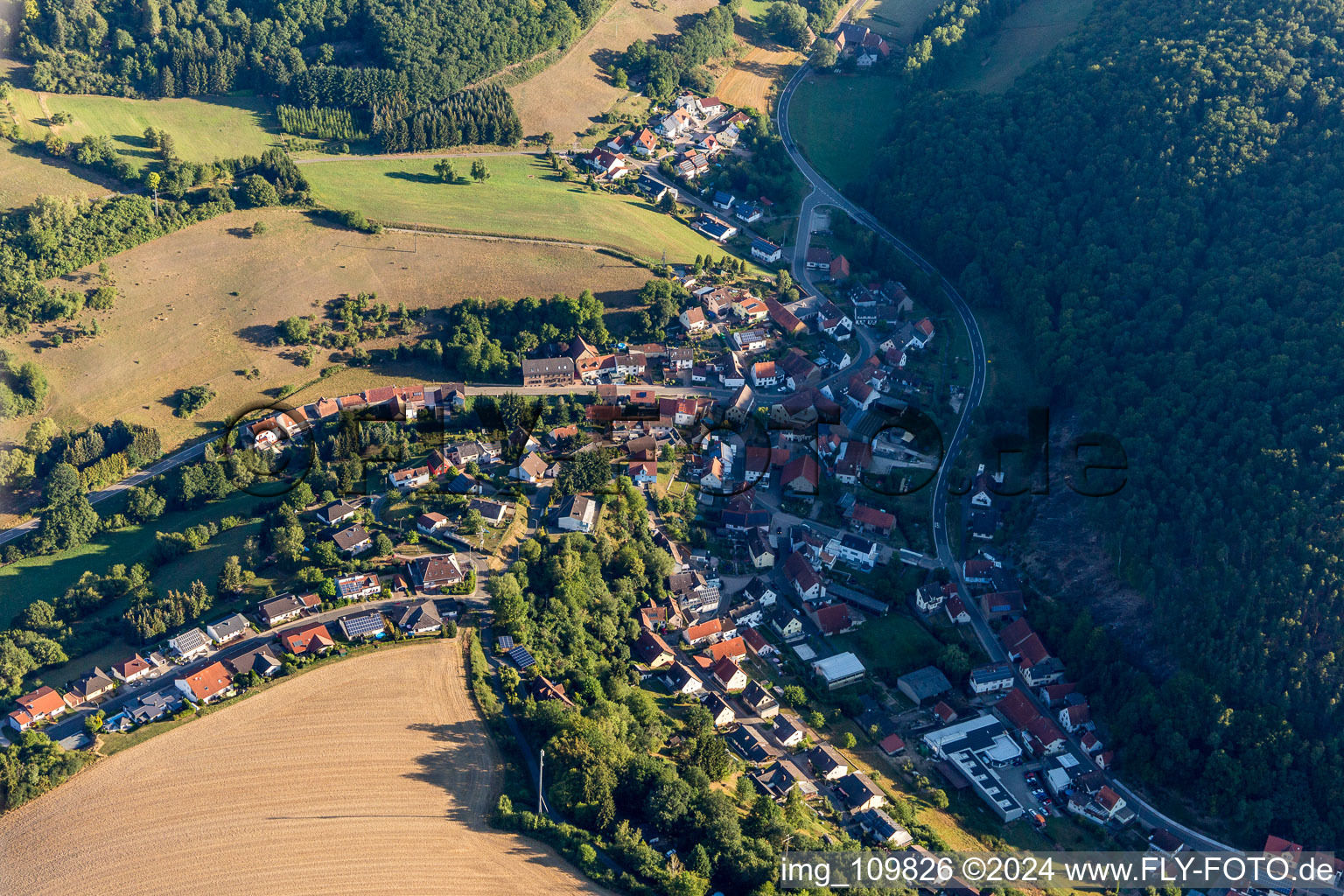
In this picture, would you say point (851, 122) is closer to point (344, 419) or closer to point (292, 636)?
point (344, 419)

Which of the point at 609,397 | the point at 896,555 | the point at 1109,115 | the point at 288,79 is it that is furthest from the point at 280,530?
the point at 1109,115

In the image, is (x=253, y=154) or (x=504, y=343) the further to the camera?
(x=253, y=154)

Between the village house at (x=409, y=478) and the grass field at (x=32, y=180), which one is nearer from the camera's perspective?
the village house at (x=409, y=478)

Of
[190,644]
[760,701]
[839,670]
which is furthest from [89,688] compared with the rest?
[839,670]

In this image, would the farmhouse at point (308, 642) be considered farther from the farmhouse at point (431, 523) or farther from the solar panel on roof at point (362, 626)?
the farmhouse at point (431, 523)

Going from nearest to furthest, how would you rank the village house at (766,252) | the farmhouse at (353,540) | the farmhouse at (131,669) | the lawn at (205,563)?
the farmhouse at (131,669)
the lawn at (205,563)
the farmhouse at (353,540)
the village house at (766,252)

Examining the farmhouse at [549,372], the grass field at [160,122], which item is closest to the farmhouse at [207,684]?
the farmhouse at [549,372]
